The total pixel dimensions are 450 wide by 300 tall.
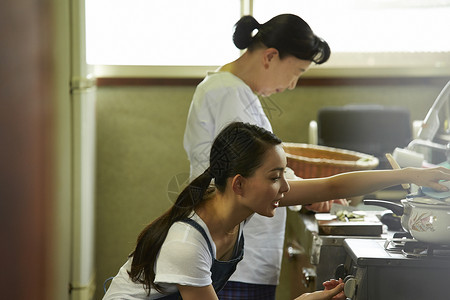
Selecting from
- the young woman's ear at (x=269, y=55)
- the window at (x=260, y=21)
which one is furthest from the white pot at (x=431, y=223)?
the window at (x=260, y=21)

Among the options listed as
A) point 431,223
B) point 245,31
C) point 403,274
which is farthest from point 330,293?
point 245,31

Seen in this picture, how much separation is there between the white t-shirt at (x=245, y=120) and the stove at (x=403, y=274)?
1.95ft

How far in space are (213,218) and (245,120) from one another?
1.75ft

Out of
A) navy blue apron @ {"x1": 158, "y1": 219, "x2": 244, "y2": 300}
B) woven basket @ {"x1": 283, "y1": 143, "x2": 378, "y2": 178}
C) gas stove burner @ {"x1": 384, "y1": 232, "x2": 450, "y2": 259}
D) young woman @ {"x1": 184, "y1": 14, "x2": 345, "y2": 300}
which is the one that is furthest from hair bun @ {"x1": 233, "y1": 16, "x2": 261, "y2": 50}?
gas stove burner @ {"x1": 384, "y1": 232, "x2": 450, "y2": 259}

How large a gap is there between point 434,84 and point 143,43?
5.42 feet

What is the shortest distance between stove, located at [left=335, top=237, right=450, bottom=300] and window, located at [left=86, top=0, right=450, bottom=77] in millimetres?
2289

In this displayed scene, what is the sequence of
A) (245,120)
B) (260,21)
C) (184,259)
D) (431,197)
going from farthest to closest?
(260,21)
(245,120)
(431,197)
(184,259)

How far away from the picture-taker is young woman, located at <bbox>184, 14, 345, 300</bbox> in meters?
2.06

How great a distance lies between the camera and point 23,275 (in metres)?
2.50

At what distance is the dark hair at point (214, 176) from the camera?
5.03 feet

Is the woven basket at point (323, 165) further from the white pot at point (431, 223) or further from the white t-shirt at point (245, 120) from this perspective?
the white pot at point (431, 223)

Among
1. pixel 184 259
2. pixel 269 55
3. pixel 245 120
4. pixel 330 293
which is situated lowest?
pixel 330 293

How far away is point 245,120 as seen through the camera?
2.03 meters

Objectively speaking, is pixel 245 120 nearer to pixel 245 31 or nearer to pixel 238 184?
pixel 245 31
